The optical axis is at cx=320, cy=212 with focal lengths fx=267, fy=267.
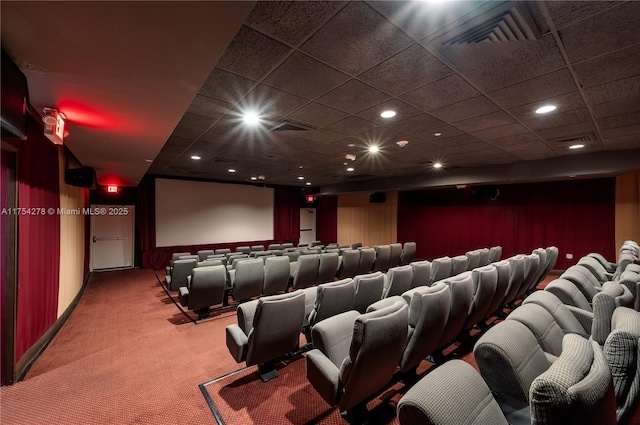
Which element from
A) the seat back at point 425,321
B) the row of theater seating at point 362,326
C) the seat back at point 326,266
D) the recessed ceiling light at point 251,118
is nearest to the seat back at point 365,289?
the row of theater seating at point 362,326

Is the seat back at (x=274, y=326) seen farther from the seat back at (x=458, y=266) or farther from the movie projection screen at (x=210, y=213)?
the movie projection screen at (x=210, y=213)

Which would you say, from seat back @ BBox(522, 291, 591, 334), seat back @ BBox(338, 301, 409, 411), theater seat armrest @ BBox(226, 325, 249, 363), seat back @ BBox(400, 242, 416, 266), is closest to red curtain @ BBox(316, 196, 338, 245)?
seat back @ BBox(400, 242, 416, 266)

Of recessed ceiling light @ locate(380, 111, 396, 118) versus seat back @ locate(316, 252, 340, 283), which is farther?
seat back @ locate(316, 252, 340, 283)

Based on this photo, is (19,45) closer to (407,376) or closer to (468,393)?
(468,393)

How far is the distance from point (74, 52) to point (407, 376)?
11.7ft

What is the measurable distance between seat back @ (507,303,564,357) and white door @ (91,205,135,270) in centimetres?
1057

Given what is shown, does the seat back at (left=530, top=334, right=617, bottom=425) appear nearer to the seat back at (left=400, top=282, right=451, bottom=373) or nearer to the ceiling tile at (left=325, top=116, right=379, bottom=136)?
the seat back at (left=400, top=282, right=451, bottom=373)

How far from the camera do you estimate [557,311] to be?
2.20 meters

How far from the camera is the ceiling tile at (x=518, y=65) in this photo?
85.4 inches

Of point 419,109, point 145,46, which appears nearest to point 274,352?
point 145,46

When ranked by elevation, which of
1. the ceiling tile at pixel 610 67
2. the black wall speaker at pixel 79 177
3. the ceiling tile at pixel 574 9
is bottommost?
the black wall speaker at pixel 79 177

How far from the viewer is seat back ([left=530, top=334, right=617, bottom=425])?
77cm

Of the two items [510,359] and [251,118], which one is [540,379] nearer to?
[510,359]

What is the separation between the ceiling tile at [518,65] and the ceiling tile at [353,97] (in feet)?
2.96
